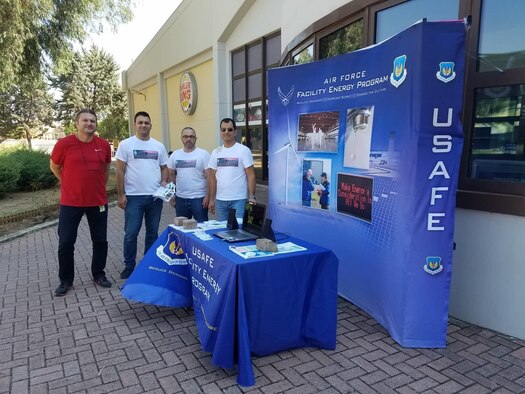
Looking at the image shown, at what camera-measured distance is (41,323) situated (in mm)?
3445

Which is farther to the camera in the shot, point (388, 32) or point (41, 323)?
point (388, 32)

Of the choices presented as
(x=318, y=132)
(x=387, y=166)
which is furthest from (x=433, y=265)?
(x=318, y=132)

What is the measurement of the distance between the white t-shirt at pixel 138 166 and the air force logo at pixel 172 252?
39.6 inches

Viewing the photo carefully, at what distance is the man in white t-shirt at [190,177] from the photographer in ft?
15.0

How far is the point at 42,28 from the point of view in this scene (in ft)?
33.8

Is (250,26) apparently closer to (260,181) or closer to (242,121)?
(242,121)

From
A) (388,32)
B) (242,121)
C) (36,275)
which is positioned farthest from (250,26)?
(36,275)

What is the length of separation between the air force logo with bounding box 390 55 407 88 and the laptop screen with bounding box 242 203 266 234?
1.38 metres

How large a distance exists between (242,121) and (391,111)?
25.0 ft

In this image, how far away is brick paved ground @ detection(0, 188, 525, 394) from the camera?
255 cm

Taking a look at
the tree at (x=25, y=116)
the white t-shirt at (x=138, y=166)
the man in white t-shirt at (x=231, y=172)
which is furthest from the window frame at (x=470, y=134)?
the tree at (x=25, y=116)

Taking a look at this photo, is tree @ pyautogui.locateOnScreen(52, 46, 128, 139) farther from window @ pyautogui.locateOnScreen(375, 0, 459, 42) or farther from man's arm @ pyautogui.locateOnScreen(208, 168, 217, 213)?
window @ pyautogui.locateOnScreen(375, 0, 459, 42)

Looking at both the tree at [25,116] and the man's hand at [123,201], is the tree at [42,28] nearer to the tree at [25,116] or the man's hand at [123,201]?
the man's hand at [123,201]

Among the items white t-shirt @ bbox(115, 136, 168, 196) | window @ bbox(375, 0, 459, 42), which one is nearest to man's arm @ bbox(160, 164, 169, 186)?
white t-shirt @ bbox(115, 136, 168, 196)
